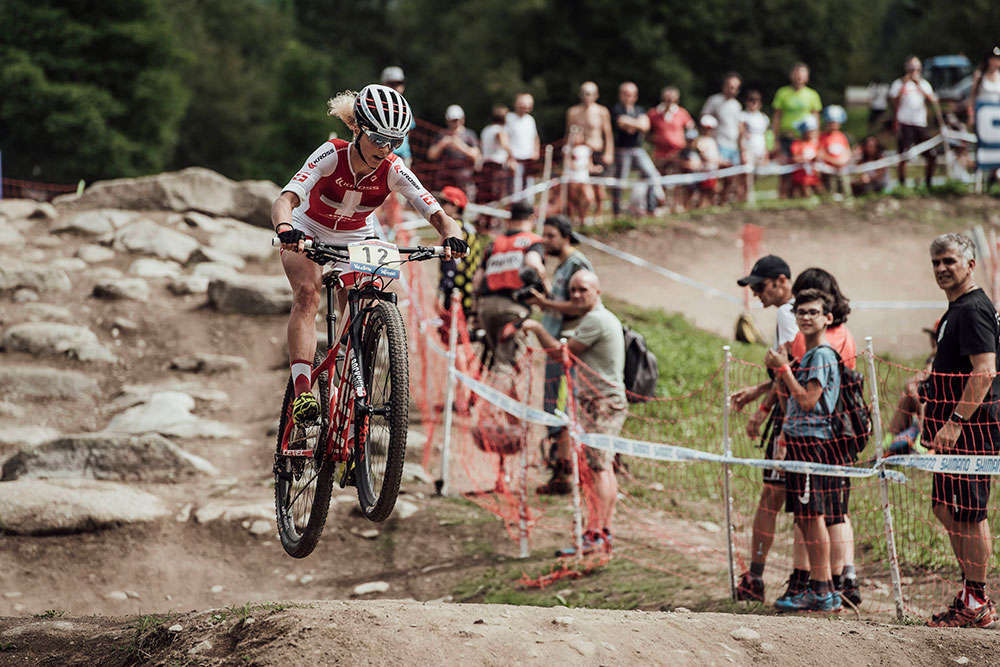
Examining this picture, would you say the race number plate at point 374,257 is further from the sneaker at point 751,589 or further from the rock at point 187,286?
the rock at point 187,286

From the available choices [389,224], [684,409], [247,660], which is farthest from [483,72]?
[247,660]

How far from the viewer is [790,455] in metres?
7.06

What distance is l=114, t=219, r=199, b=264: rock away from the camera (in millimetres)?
15570

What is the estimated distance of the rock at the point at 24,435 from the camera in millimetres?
11133

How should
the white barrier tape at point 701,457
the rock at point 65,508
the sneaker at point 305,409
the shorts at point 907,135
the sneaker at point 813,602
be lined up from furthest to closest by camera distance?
the shorts at point 907,135, the rock at point 65,508, the sneaker at point 813,602, the white barrier tape at point 701,457, the sneaker at point 305,409

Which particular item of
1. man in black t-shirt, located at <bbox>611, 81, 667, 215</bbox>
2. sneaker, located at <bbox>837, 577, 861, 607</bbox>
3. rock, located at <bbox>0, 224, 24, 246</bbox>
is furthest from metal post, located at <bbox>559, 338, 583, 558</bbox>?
rock, located at <bbox>0, 224, 24, 246</bbox>

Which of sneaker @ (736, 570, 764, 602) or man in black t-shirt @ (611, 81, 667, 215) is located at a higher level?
man in black t-shirt @ (611, 81, 667, 215)

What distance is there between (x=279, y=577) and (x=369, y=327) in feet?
12.7

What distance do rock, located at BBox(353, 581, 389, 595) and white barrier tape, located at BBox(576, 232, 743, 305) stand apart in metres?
8.67

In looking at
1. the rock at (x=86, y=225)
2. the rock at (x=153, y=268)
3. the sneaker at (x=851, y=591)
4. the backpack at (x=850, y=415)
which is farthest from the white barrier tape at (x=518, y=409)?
the rock at (x=86, y=225)

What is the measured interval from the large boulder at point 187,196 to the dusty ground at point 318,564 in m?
1.41

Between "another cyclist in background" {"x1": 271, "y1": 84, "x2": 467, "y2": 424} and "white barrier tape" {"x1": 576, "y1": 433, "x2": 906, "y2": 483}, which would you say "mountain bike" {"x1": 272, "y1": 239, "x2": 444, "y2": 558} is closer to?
"another cyclist in background" {"x1": 271, "y1": 84, "x2": 467, "y2": 424}

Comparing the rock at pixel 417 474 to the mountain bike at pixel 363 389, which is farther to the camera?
the rock at pixel 417 474

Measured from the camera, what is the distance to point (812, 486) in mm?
6887
